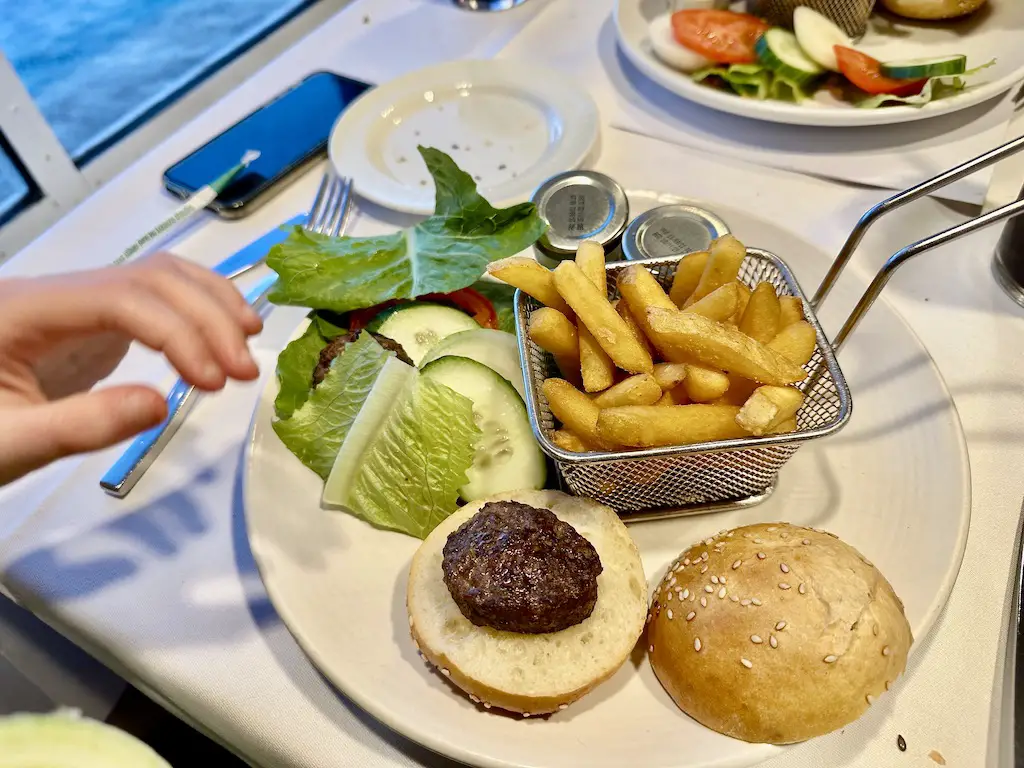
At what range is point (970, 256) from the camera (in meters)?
2.30

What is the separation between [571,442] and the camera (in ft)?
5.57

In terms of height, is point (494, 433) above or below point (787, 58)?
below

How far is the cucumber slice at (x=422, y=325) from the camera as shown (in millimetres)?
2123

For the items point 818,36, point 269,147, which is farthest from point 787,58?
point 269,147

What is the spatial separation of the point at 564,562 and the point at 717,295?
709 millimetres

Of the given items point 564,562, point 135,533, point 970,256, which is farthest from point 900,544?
point 135,533

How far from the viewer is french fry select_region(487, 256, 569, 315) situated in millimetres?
1782

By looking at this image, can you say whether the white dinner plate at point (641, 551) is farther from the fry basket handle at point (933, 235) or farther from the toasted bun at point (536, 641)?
the fry basket handle at point (933, 235)

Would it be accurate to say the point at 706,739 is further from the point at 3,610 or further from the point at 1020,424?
the point at 3,610

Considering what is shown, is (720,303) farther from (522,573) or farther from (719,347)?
(522,573)

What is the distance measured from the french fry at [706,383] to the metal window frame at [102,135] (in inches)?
128

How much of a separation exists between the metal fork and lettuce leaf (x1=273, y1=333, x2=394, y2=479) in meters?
0.30

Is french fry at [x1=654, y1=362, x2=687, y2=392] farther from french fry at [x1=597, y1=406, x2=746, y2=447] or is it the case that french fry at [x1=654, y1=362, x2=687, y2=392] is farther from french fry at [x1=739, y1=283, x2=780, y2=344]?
french fry at [x1=739, y1=283, x2=780, y2=344]

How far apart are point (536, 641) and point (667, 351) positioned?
703 mm
